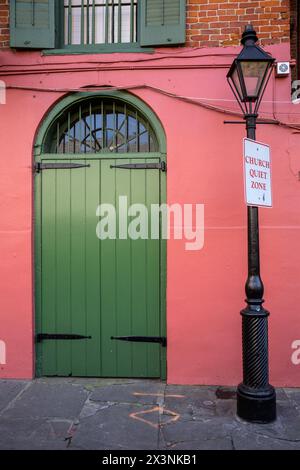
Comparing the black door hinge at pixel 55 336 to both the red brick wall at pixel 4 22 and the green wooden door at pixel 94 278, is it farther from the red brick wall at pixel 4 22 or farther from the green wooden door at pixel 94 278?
the red brick wall at pixel 4 22

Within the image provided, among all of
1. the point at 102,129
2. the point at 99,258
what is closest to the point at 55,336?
the point at 99,258

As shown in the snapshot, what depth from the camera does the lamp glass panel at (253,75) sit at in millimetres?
3926

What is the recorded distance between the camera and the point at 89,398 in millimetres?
4508

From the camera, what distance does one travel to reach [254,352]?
4016 mm

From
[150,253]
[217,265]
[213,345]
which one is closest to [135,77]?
[150,253]

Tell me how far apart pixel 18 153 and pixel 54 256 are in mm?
1417

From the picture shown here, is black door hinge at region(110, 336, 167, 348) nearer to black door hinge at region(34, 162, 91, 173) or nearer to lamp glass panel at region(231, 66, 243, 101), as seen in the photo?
black door hinge at region(34, 162, 91, 173)

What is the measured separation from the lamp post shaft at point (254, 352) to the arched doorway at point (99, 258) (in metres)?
1.28

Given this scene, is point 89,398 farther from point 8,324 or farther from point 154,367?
point 8,324

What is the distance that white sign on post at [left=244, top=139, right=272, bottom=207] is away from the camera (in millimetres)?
3920

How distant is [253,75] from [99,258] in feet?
9.20

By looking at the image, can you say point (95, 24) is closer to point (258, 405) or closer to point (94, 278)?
point (94, 278)

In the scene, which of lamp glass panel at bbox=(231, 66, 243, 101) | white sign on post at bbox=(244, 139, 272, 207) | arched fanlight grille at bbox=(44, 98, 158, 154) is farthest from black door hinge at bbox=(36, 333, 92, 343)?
lamp glass panel at bbox=(231, 66, 243, 101)

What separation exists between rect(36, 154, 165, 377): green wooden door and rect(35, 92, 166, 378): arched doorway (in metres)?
0.01
